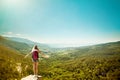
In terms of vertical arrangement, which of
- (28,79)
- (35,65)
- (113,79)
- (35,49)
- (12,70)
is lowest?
(113,79)

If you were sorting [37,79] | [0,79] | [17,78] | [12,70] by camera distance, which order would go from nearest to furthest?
1. [37,79]
2. [0,79]
3. [17,78]
4. [12,70]

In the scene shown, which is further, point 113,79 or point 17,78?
point 113,79

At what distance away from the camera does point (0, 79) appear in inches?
5310

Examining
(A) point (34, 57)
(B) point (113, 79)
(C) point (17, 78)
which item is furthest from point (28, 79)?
(B) point (113, 79)

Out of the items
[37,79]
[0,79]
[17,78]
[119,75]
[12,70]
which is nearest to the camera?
[37,79]

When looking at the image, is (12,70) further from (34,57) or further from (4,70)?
(34,57)

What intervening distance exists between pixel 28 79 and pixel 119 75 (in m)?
175

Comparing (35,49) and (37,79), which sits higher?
(35,49)

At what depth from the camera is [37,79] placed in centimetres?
2033

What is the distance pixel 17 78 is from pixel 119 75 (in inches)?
4217

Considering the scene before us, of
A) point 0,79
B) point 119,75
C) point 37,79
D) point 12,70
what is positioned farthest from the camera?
point 119,75

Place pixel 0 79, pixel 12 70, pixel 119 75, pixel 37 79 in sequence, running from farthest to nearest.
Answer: pixel 119 75, pixel 12 70, pixel 0 79, pixel 37 79

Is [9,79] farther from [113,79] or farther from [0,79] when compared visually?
[113,79]

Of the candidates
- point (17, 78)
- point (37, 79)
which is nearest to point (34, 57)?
point (37, 79)
